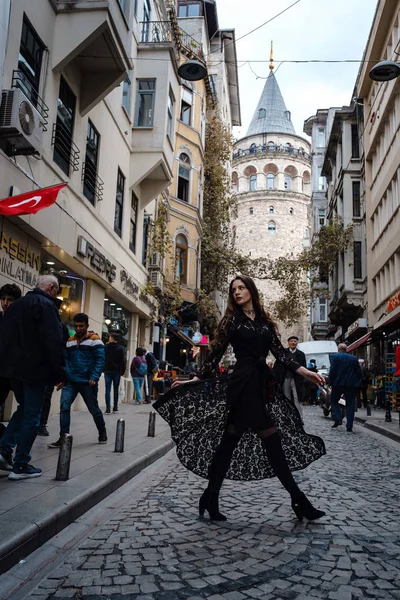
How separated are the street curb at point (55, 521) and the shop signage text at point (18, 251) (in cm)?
482

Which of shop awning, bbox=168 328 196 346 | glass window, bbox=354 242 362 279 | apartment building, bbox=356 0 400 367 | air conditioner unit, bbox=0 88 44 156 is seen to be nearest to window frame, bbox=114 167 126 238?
air conditioner unit, bbox=0 88 44 156

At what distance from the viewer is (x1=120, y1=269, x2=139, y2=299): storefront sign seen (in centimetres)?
1699

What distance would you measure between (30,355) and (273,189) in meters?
73.8

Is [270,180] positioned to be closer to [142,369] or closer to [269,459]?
[142,369]

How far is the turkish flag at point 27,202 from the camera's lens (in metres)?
8.55

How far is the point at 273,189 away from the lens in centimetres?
7631

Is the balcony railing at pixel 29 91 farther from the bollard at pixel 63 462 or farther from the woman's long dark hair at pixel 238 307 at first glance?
the woman's long dark hair at pixel 238 307

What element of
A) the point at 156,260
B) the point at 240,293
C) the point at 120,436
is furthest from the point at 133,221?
the point at 240,293

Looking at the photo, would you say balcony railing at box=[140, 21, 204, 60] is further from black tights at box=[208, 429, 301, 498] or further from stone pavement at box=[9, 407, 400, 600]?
black tights at box=[208, 429, 301, 498]

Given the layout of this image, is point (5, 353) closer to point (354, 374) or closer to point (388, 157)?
point (354, 374)

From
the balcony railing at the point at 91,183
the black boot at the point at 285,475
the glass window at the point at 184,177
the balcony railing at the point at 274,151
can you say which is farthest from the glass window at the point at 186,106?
the balcony railing at the point at 274,151

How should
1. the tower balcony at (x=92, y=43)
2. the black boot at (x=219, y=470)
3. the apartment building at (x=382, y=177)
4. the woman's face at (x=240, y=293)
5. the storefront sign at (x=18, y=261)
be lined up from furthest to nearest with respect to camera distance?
1. the apartment building at (x=382, y=177)
2. the tower balcony at (x=92, y=43)
3. the storefront sign at (x=18, y=261)
4. the woman's face at (x=240, y=293)
5. the black boot at (x=219, y=470)

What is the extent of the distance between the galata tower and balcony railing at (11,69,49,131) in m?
64.2

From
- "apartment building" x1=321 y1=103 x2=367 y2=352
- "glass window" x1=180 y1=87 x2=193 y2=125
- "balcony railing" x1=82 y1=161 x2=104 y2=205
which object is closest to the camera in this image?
"balcony railing" x1=82 y1=161 x2=104 y2=205
